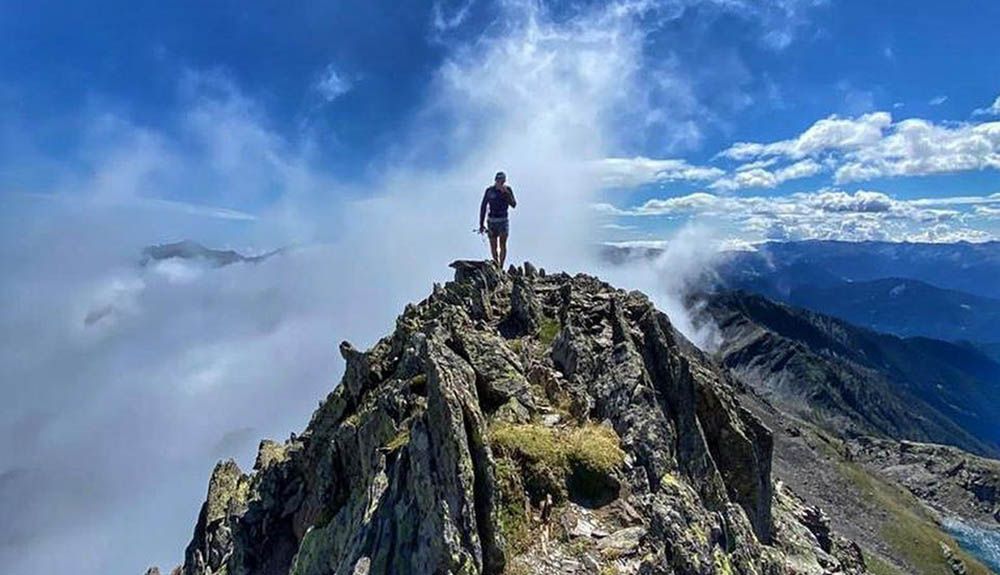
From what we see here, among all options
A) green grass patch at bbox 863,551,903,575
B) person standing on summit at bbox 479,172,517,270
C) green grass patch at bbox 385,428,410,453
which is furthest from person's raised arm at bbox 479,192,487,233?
green grass patch at bbox 863,551,903,575


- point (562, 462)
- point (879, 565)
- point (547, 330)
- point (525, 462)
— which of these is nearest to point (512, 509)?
point (525, 462)

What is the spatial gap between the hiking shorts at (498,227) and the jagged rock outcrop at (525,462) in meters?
3.67

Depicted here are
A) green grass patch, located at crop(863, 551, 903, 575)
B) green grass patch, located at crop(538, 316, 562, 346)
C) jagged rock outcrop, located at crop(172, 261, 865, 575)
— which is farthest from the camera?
green grass patch, located at crop(863, 551, 903, 575)

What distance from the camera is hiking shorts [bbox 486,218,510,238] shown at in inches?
1694

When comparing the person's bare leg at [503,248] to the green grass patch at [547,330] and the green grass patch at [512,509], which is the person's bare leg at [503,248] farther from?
the green grass patch at [512,509]

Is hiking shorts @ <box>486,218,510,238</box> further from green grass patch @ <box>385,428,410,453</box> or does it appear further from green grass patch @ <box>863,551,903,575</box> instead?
green grass patch @ <box>863,551,903,575</box>

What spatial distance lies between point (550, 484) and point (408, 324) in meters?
26.0

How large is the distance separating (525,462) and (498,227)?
23.4 metres

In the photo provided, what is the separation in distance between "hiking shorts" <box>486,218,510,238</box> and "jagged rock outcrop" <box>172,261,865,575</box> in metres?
3.67

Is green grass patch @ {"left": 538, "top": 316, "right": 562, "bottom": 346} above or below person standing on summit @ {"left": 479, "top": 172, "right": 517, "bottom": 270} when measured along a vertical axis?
below

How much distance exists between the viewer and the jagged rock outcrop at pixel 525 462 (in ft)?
66.1

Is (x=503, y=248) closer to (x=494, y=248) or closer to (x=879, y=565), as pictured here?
(x=494, y=248)

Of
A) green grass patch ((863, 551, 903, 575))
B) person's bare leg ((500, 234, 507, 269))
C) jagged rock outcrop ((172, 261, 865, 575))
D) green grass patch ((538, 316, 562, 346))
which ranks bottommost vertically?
green grass patch ((863, 551, 903, 575))

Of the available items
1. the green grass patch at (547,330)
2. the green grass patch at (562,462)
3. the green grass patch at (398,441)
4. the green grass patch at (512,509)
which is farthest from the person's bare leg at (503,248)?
the green grass patch at (512,509)
